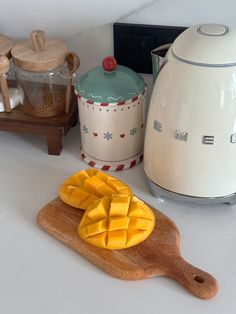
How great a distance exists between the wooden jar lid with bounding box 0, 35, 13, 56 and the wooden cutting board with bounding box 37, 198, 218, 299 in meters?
0.29

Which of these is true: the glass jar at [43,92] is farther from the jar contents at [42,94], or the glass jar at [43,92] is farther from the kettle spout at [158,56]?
the kettle spout at [158,56]

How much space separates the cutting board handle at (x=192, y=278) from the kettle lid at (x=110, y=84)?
11.0 inches

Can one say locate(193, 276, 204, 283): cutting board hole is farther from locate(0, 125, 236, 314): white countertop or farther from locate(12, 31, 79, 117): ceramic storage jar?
locate(12, 31, 79, 117): ceramic storage jar

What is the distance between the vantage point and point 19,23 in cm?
92

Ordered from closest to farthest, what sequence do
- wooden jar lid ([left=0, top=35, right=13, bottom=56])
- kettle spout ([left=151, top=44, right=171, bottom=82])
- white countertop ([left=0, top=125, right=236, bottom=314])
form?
white countertop ([left=0, top=125, right=236, bottom=314]), kettle spout ([left=151, top=44, right=171, bottom=82]), wooden jar lid ([left=0, top=35, right=13, bottom=56])

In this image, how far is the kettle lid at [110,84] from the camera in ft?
2.55

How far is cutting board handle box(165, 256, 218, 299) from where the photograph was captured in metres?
0.61

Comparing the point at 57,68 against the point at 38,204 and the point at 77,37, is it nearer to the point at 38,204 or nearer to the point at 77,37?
the point at 77,37

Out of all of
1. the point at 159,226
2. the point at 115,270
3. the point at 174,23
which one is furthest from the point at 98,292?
the point at 174,23

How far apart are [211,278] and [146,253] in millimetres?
94

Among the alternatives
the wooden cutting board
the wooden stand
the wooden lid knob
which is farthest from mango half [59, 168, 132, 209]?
the wooden lid knob

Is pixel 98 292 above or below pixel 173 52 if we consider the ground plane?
below

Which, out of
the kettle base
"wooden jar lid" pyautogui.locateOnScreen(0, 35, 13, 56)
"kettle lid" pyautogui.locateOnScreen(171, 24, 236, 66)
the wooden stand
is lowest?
the kettle base

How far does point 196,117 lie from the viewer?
653 mm
